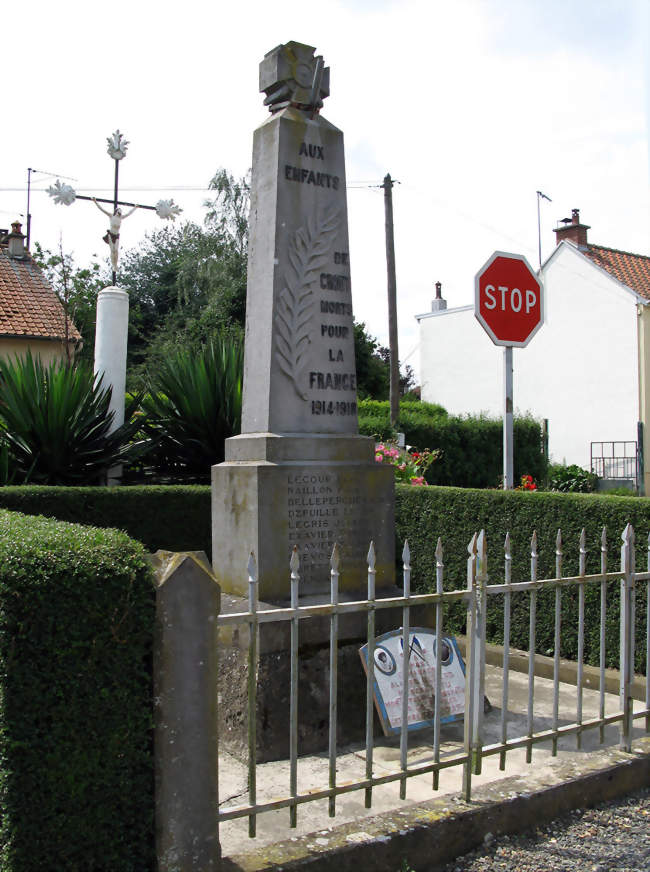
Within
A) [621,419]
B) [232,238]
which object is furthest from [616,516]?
[232,238]

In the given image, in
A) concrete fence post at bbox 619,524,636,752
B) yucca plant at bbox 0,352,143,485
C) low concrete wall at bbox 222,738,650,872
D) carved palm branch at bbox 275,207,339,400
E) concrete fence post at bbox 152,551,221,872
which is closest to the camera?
concrete fence post at bbox 152,551,221,872

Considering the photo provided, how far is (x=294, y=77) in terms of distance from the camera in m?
5.06

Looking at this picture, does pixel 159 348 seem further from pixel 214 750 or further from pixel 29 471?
pixel 214 750

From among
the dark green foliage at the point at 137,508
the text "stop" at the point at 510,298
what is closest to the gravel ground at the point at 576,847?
the text "stop" at the point at 510,298

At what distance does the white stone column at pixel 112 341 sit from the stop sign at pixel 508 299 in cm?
474

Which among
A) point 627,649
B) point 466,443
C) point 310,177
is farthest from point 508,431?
point 466,443

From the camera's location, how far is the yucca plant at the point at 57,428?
7730mm

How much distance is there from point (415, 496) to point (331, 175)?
305 centimetres

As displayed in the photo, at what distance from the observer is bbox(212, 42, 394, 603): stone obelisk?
4570mm

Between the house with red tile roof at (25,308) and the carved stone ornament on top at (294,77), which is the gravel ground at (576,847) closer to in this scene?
the carved stone ornament on top at (294,77)

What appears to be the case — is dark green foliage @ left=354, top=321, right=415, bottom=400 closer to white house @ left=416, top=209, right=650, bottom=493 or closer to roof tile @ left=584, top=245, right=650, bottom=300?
white house @ left=416, top=209, right=650, bottom=493

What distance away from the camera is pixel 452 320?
27703 mm

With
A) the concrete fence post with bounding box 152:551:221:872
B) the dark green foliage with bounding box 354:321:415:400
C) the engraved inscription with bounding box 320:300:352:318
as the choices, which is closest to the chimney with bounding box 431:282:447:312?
the dark green foliage with bounding box 354:321:415:400

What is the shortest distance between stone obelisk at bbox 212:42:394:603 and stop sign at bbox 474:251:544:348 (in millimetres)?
1027
